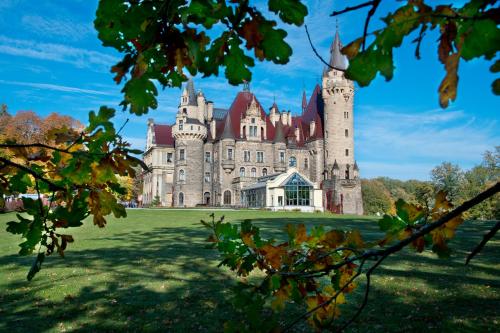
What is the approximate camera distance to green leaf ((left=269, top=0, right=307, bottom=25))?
1237mm

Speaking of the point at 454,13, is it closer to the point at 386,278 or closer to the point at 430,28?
the point at 430,28

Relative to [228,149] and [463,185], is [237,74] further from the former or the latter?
[463,185]

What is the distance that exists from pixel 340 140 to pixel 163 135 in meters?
23.1

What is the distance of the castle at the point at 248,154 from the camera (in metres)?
48.9

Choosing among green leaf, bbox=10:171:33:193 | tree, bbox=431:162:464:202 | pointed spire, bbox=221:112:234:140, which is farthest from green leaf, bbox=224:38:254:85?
tree, bbox=431:162:464:202

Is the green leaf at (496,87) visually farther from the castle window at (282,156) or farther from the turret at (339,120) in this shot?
the castle window at (282,156)

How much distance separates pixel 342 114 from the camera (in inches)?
1943

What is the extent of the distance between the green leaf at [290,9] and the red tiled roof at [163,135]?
2081 inches

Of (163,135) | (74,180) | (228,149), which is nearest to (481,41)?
(74,180)

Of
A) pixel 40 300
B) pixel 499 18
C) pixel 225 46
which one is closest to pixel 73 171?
pixel 225 46

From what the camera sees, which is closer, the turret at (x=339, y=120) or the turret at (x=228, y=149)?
the turret at (x=339, y=120)

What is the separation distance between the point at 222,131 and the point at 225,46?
50.0 meters

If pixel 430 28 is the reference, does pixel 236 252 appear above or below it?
below

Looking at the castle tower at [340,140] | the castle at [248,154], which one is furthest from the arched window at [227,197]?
the castle tower at [340,140]
